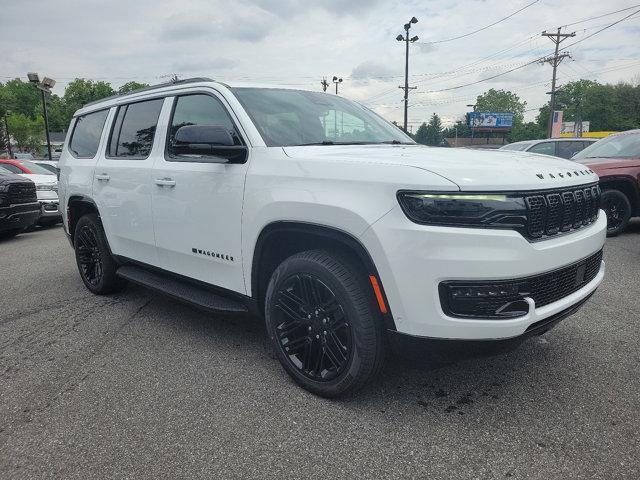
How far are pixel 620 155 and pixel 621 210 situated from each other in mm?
950

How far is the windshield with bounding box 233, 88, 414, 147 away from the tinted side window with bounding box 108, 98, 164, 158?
100 centimetres

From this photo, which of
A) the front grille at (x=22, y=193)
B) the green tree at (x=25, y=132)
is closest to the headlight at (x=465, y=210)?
the front grille at (x=22, y=193)

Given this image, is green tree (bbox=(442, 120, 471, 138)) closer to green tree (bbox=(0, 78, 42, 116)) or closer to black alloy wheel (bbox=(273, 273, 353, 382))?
green tree (bbox=(0, 78, 42, 116))

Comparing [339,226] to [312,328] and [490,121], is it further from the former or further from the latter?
[490,121]

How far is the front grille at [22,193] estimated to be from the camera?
886 cm

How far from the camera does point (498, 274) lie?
2.19 meters

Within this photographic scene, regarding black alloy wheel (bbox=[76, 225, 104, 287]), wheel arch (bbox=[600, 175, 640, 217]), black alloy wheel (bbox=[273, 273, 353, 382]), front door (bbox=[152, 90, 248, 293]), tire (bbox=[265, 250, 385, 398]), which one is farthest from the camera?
wheel arch (bbox=[600, 175, 640, 217])

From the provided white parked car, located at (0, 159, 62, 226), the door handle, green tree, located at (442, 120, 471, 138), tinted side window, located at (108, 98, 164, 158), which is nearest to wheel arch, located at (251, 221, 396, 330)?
the door handle

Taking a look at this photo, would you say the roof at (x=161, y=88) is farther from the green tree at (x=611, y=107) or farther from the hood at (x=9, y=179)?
the green tree at (x=611, y=107)

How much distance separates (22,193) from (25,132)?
2832 inches

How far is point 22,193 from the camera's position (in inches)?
359

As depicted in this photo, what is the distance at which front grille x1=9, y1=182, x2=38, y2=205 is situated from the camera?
886 cm

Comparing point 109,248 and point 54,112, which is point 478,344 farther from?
point 54,112

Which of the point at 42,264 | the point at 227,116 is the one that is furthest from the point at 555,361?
the point at 42,264
